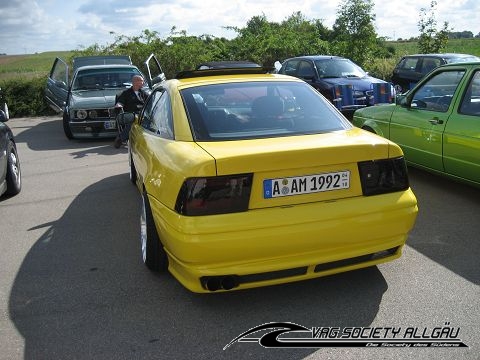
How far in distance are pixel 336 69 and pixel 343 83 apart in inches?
42.2

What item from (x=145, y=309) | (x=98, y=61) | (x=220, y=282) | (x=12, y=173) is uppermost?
Answer: (x=98, y=61)

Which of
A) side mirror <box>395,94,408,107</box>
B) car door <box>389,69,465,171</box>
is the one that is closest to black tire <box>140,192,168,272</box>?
car door <box>389,69,465,171</box>

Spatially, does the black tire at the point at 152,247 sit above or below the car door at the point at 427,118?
below

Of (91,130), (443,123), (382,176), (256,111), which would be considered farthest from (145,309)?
(91,130)

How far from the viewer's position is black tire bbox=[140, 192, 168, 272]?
3.58 metres

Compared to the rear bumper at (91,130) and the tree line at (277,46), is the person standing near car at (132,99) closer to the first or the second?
the rear bumper at (91,130)

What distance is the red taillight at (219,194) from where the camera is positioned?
113 inches

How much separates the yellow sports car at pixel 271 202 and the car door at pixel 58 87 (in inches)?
363

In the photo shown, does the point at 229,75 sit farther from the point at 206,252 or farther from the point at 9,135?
the point at 9,135

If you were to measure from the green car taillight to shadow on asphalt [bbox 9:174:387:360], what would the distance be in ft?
2.34

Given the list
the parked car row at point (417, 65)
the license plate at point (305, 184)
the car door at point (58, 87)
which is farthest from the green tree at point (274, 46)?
the license plate at point (305, 184)

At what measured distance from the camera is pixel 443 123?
5316mm

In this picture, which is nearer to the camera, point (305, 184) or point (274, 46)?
point (305, 184)

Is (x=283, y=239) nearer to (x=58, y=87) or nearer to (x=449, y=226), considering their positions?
(x=449, y=226)
